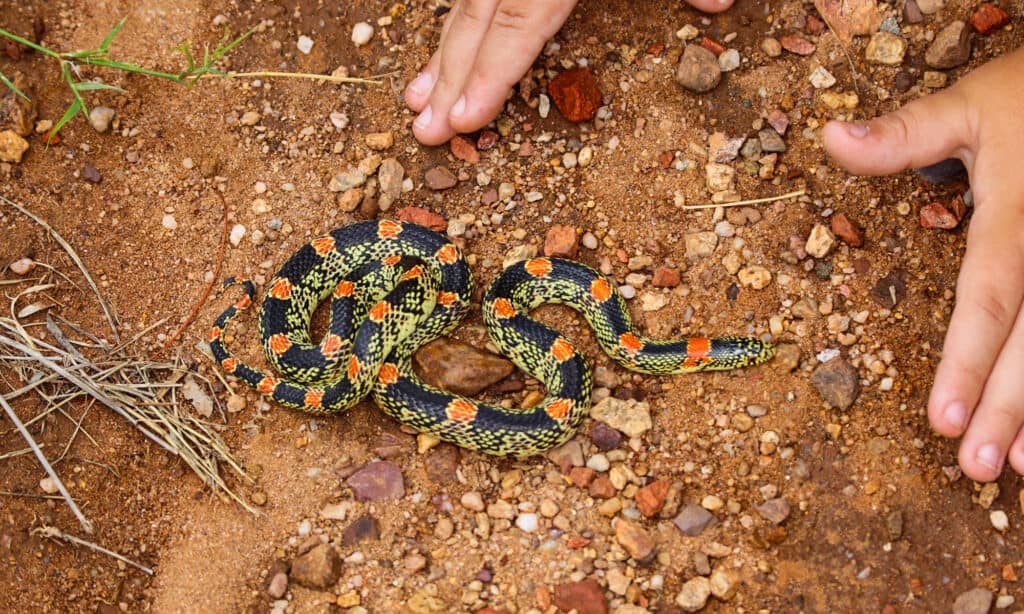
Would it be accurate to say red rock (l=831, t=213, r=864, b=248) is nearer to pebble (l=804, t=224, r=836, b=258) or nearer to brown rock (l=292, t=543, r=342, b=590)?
pebble (l=804, t=224, r=836, b=258)

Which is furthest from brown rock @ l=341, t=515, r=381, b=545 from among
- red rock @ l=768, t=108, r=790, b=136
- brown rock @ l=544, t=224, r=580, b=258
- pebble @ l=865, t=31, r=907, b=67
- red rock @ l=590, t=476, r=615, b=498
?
pebble @ l=865, t=31, r=907, b=67

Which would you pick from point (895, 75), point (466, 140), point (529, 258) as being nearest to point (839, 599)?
point (529, 258)

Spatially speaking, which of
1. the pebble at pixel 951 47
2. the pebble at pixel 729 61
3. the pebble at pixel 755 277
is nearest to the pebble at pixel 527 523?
the pebble at pixel 755 277

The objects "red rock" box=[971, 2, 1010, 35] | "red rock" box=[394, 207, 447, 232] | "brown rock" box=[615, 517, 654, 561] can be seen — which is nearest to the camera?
"brown rock" box=[615, 517, 654, 561]

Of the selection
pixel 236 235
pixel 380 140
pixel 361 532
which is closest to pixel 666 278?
pixel 380 140

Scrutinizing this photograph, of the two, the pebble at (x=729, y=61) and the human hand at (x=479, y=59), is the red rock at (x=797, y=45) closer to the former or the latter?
the pebble at (x=729, y=61)

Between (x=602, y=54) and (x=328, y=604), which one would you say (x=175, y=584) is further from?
(x=602, y=54)
